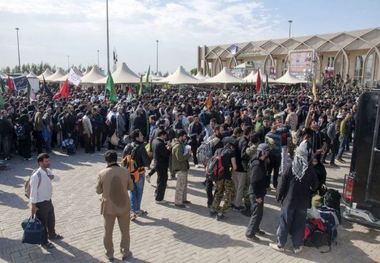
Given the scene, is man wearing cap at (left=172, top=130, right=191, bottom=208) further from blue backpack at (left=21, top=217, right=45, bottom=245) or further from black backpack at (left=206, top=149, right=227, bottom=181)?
blue backpack at (left=21, top=217, right=45, bottom=245)

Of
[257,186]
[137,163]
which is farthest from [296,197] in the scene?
[137,163]

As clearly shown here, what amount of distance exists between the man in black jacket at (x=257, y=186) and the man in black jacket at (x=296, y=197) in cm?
34

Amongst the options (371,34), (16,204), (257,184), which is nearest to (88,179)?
(16,204)

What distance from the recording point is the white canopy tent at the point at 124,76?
2647cm

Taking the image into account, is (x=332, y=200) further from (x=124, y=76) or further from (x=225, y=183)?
(x=124, y=76)

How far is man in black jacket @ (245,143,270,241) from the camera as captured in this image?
6.21 metres

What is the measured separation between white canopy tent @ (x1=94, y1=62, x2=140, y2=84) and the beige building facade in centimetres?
2261

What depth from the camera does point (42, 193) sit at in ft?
18.9

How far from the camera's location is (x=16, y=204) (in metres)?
8.00

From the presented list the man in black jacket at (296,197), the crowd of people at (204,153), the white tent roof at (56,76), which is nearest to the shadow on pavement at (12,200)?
the crowd of people at (204,153)

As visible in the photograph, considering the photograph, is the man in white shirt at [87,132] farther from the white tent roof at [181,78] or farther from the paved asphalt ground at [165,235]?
the white tent roof at [181,78]

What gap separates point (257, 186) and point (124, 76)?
22223 millimetres

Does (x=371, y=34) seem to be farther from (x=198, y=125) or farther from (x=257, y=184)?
(x=257, y=184)

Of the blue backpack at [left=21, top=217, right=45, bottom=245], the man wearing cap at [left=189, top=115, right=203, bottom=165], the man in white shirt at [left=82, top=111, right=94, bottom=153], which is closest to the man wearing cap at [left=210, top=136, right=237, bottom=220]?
the blue backpack at [left=21, top=217, right=45, bottom=245]
